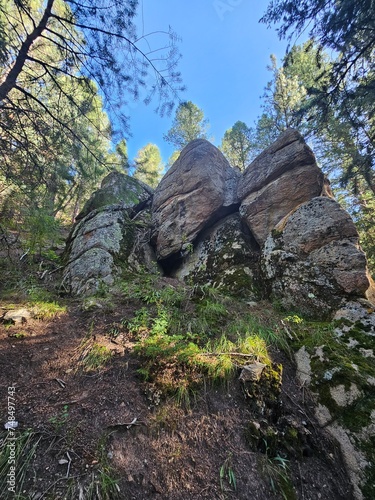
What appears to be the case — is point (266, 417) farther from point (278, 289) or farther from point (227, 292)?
point (227, 292)

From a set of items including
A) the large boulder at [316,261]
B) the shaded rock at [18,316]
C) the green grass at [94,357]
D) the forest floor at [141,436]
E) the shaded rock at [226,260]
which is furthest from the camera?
the shaded rock at [226,260]

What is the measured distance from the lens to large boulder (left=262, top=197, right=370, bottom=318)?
166 inches

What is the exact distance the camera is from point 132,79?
4242mm

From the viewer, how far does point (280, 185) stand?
7.15 m

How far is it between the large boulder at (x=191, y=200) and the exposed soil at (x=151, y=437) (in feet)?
17.5

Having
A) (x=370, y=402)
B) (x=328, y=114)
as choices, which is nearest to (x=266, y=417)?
(x=370, y=402)

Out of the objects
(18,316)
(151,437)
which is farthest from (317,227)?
(18,316)

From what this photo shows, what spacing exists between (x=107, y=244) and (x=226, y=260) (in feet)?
12.1

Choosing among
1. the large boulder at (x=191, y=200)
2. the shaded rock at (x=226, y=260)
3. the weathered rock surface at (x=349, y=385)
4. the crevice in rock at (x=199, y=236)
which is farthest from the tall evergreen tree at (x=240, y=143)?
the weathered rock surface at (x=349, y=385)

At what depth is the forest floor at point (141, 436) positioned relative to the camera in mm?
1824

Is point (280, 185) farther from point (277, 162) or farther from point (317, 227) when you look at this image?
point (317, 227)

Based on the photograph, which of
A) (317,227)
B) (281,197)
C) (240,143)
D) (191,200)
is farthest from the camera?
(240,143)

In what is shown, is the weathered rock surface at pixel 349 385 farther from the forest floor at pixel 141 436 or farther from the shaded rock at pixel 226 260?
the shaded rock at pixel 226 260

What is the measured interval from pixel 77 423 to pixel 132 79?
5.33 metres
